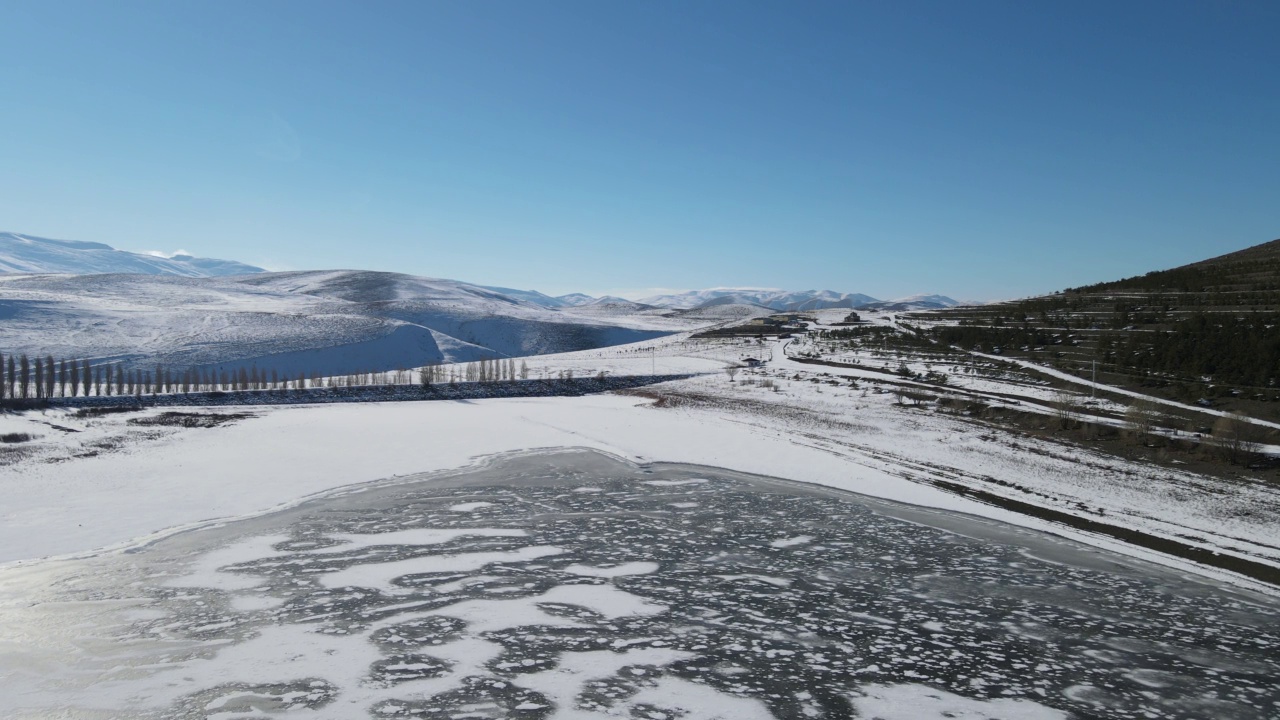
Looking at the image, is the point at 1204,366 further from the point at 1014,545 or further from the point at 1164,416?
the point at 1014,545

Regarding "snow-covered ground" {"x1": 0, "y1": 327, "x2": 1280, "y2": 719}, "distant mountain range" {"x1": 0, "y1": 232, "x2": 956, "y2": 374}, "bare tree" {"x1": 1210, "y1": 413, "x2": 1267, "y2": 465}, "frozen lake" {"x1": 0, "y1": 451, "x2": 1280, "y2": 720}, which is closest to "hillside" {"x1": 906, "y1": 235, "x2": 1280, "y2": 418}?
"bare tree" {"x1": 1210, "y1": 413, "x2": 1267, "y2": 465}

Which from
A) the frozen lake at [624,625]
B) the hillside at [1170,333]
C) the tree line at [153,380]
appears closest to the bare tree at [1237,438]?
the hillside at [1170,333]

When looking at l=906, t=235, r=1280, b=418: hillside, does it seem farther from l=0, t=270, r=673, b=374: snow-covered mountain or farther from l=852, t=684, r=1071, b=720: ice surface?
l=0, t=270, r=673, b=374: snow-covered mountain

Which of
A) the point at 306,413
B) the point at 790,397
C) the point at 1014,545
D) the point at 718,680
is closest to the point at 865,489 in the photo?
the point at 1014,545

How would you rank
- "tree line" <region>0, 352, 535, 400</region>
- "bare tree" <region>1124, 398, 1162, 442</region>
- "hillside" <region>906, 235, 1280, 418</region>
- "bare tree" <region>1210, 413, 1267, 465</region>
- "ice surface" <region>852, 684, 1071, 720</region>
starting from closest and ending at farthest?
1. "ice surface" <region>852, 684, 1071, 720</region>
2. "bare tree" <region>1210, 413, 1267, 465</region>
3. "bare tree" <region>1124, 398, 1162, 442</region>
4. "hillside" <region>906, 235, 1280, 418</region>
5. "tree line" <region>0, 352, 535, 400</region>

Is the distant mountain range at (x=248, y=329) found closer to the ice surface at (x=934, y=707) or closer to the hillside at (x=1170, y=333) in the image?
the hillside at (x=1170, y=333)

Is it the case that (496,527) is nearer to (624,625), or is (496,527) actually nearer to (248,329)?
(624,625)
